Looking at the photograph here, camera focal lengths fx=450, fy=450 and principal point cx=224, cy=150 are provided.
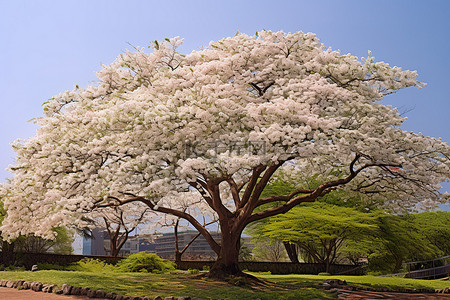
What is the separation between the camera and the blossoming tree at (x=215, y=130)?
13.4 meters

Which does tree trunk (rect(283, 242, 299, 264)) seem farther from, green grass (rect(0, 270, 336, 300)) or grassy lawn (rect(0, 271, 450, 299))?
green grass (rect(0, 270, 336, 300))

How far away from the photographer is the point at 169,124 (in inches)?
517

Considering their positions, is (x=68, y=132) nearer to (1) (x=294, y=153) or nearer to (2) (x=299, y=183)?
(1) (x=294, y=153)

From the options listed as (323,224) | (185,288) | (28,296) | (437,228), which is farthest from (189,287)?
(437,228)

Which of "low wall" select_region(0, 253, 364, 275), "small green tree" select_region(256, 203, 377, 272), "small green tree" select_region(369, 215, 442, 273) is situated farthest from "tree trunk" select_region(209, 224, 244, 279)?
"small green tree" select_region(369, 215, 442, 273)

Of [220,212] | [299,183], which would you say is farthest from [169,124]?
[299,183]

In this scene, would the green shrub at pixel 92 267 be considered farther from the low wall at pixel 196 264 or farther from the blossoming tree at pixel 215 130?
the blossoming tree at pixel 215 130

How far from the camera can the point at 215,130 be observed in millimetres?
13766

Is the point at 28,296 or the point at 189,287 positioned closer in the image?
the point at 28,296

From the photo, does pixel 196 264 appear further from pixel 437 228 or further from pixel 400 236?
pixel 437 228

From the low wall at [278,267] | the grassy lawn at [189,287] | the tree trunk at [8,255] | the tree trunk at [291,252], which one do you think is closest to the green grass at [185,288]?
the grassy lawn at [189,287]

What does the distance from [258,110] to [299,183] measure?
18357mm

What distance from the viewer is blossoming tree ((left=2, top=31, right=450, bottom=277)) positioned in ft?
43.9

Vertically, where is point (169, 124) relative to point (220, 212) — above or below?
above
